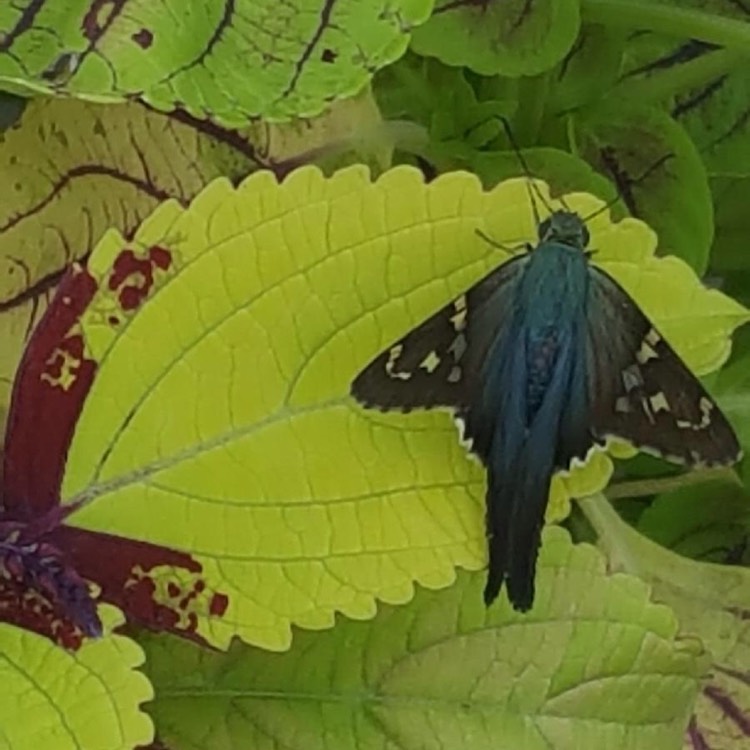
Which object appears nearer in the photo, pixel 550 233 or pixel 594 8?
pixel 550 233

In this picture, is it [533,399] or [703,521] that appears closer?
[533,399]

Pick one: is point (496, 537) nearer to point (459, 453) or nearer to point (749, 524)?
point (459, 453)

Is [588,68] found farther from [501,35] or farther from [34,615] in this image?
[34,615]

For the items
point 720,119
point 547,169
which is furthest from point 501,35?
point 720,119

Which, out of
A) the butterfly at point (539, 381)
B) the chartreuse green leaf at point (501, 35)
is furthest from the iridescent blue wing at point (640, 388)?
the chartreuse green leaf at point (501, 35)

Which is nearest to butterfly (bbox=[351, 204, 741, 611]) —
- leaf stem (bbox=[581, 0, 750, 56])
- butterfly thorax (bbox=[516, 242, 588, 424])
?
butterfly thorax (bbox=[516, 242, 588, 424])

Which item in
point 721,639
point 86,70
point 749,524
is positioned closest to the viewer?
point 86,70

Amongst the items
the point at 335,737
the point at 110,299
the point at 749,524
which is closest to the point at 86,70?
the point at 110,299
